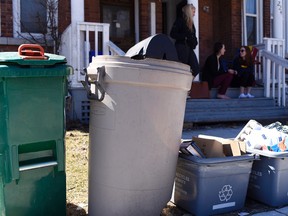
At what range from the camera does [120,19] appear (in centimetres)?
1030

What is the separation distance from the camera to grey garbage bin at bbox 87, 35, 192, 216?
9.23 ft

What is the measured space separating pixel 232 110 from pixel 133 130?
17.4 ft

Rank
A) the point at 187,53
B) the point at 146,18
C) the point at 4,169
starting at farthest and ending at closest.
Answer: the point at 146,18
the point at 187,53
the point at 4,169

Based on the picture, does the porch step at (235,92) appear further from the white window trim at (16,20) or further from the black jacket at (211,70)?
the white window trim at (16,20)

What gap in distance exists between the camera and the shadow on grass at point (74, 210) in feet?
10.8

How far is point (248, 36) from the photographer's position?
11.7 meters

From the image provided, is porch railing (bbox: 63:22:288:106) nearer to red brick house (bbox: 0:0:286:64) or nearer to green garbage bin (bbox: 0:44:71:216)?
red brick house (bbox: 0:0:286:64)

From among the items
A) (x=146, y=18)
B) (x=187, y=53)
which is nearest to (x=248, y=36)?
(x=146, y=18)

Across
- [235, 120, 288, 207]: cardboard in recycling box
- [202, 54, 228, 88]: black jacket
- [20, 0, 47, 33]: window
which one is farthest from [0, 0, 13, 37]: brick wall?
[235, 120, 288, 207]: cardboard in recycling box

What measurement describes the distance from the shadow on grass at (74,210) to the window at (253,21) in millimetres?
9270

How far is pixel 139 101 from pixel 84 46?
4.63 m

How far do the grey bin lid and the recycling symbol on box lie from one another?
46.1 inches

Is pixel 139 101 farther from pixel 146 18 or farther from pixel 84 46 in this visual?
pixel 146 18

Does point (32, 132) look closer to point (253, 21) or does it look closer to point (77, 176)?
point (77, 176)
